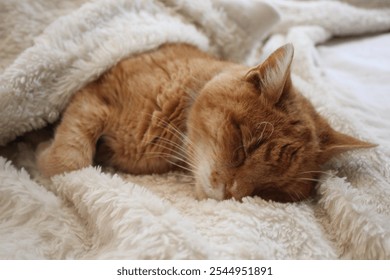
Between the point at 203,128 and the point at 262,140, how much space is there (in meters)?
0.19

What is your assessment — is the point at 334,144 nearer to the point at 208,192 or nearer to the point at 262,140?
the point at 262,140

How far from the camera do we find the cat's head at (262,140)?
1.07 meters

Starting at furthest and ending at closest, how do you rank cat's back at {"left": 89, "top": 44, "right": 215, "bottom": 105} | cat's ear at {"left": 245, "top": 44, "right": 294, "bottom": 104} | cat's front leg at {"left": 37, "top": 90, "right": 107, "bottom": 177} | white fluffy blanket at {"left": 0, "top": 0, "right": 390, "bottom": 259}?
1. cat's back at {"left": 89, "top": 44, "right": 215, "bottom": 105}
2. cat's front leg at {"left": 37, "top": 90, "right": 107, "bottom": 177}
3. cat's ear at {"left": 245, "top": 44, "right": 294, "bottom": 104}
4. white fluffy blanket at {"left": 0, "top": 0, "right": 390, "bottom": 259}

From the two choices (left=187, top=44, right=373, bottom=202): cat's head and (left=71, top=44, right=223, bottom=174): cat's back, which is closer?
(left=187, top=44, right=373, bottom=202): cat's head

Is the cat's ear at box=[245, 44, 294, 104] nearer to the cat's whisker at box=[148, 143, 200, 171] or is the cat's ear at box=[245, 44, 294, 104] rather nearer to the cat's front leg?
the cat's whisker at box=[148, 143, 200, 171]

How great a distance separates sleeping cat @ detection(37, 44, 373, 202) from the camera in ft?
3.56

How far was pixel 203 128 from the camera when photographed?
117 cm

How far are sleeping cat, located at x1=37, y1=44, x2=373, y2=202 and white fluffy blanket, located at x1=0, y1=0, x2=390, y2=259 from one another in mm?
54

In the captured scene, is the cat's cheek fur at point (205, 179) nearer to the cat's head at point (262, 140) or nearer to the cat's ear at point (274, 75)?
the cat's head at point (262, 140)

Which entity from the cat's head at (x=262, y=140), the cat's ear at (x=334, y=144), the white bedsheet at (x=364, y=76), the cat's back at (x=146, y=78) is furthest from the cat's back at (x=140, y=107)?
the white bedsheet at (x=364, y=76)

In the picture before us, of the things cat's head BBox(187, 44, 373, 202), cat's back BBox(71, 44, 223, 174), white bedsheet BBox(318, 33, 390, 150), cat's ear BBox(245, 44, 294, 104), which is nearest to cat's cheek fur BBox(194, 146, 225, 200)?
cat's head BBox(187, 44, 373, 202)

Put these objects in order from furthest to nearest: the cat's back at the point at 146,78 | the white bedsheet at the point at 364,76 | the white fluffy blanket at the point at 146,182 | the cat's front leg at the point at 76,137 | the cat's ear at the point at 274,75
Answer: the white bedsheet at the point at 364,76 → the cat's back at the point at 146,78 → the cat's front leg at the point at 76,137 → the cat's ear at the point at 274,75 → the white fluffy blanket at the point at 146,182

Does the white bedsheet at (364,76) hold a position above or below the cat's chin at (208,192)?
above
